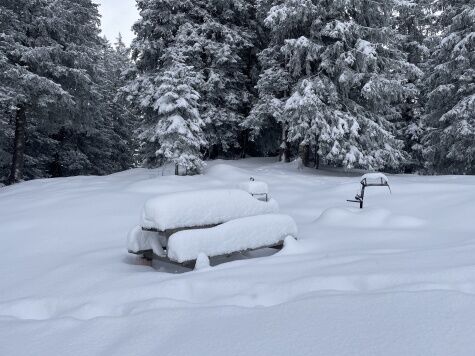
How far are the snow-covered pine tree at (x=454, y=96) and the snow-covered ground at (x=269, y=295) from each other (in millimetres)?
12528

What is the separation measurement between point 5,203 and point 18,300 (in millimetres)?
8671

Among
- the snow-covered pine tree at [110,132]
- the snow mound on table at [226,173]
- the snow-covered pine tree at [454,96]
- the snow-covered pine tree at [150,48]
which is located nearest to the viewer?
the snow mound on table at [226,173]

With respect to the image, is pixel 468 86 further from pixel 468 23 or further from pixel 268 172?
pixel 268 172

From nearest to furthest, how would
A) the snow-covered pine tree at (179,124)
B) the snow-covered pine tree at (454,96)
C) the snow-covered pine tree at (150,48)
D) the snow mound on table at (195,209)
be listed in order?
the snow mound on table at (195,209)
the snow-covered pine tree at (179,124)
the snow-covered pine tree at (454,96)
the snow-covered pine tree at (150,48)

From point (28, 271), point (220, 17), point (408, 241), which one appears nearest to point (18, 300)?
point (28, 271)

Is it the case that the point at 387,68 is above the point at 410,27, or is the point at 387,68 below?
below

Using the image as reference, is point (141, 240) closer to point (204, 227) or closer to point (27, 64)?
point (204, 227)

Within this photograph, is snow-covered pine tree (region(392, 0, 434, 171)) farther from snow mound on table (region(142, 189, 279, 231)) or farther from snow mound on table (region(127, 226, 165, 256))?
snow mound on table (region(127, 226, 165, 256))

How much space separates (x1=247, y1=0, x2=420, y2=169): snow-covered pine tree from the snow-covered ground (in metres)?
9.45

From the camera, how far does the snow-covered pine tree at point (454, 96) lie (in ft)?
63.6

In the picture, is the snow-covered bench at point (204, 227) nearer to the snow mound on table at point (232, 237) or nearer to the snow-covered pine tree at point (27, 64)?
the snow mound on table at point (232, 237)

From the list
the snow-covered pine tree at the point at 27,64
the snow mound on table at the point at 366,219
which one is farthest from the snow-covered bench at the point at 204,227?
the snow-covered pine tree at the point at 27,64

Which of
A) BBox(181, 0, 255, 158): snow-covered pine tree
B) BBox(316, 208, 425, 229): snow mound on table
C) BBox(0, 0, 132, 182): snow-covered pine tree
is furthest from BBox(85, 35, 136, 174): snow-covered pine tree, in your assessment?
BBox(316, 208, 425, 229): snow mound on table

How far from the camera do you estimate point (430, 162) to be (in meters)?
22.0
